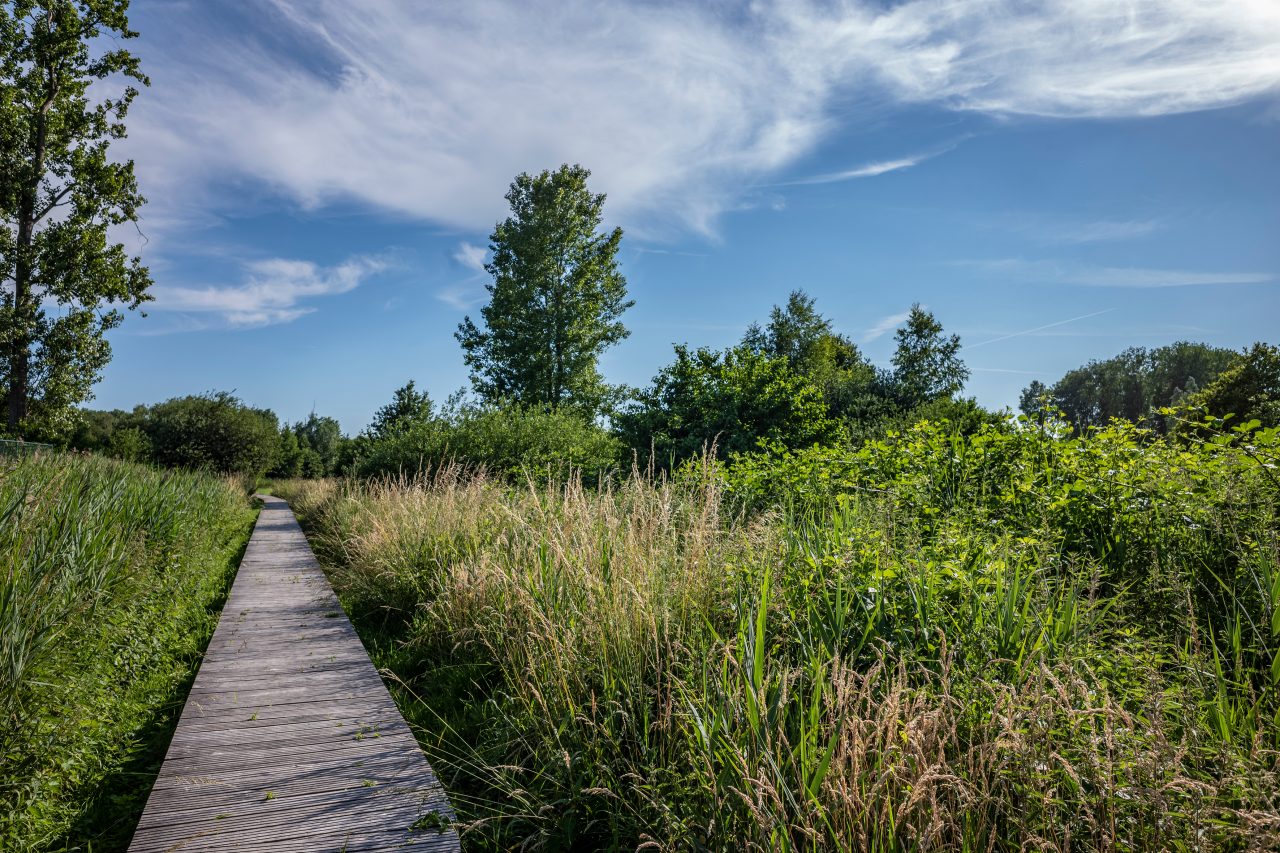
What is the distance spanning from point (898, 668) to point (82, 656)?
4.25 metres

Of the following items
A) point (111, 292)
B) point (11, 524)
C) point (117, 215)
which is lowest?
point (11, 524)

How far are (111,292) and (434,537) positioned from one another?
18.8 metres

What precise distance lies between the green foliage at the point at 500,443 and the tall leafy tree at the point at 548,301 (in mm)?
11708

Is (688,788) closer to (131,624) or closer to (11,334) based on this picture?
(131,624)

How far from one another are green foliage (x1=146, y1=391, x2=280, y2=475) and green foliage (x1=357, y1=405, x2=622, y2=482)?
1633 centimetres

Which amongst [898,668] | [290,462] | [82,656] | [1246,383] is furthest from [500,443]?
[290,462]

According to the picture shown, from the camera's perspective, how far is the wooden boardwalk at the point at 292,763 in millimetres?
2566

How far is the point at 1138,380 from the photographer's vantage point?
6203 cm

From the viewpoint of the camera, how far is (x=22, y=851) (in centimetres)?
261

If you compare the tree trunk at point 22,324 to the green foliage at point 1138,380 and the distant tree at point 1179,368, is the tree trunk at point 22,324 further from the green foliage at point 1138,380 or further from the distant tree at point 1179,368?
the distant tree at point 1179,368

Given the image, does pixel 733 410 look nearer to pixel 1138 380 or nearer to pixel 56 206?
pixel 56 206

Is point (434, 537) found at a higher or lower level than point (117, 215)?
lower

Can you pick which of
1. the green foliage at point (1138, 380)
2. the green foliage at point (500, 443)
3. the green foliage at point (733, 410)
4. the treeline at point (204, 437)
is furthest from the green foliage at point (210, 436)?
the green foliage at point (1138, 380)

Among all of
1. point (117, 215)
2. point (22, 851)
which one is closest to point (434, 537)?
point (22, 851)
